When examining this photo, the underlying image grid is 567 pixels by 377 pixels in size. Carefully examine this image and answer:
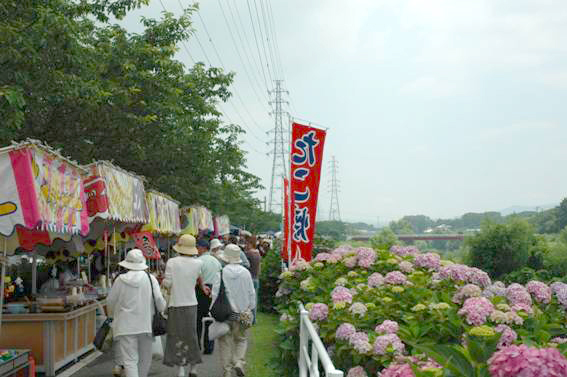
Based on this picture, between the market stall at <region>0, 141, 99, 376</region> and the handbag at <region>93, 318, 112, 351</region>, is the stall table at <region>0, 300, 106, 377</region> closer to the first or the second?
the market stall at <region>0, 141, 99, 376</region>

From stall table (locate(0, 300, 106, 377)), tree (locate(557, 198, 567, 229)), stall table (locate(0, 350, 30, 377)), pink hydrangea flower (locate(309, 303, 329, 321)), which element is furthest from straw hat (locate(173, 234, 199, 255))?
tree (locate(557, 198, 567, 229))

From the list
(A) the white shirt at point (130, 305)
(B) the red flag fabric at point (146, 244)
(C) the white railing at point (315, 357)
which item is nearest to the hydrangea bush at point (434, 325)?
(C) the white railing at point (315, 357)

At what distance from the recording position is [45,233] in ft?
25.0

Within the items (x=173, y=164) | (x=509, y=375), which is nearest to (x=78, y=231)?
(x=509, y=375)

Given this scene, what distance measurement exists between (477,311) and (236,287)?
187 inches

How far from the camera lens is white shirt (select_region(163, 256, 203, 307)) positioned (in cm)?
809

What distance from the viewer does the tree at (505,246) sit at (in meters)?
23.0

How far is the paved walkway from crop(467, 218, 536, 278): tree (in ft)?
52.3

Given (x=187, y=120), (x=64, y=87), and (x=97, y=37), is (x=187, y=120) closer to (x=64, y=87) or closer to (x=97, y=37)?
(x=97, y=37)

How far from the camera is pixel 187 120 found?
17094mm

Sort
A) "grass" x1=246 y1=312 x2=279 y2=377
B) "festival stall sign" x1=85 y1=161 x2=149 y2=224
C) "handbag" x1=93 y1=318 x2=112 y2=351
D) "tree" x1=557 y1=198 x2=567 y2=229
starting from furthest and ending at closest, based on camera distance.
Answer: "tree" x1=557 y1=198 x2=567 y2=229, "grass" x1=246 y1=312 x2=279 y2=377, "festival stall sign" x1=85 y1=161 x2=149 y2=224, "handbag" x1=93 y1=318 x2=112 y2=351

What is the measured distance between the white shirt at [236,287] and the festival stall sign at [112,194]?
6.39 feet

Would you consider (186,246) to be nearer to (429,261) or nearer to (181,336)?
(181,336)

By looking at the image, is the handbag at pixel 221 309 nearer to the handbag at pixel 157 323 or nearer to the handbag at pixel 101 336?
the handbag at pixel 157 323
